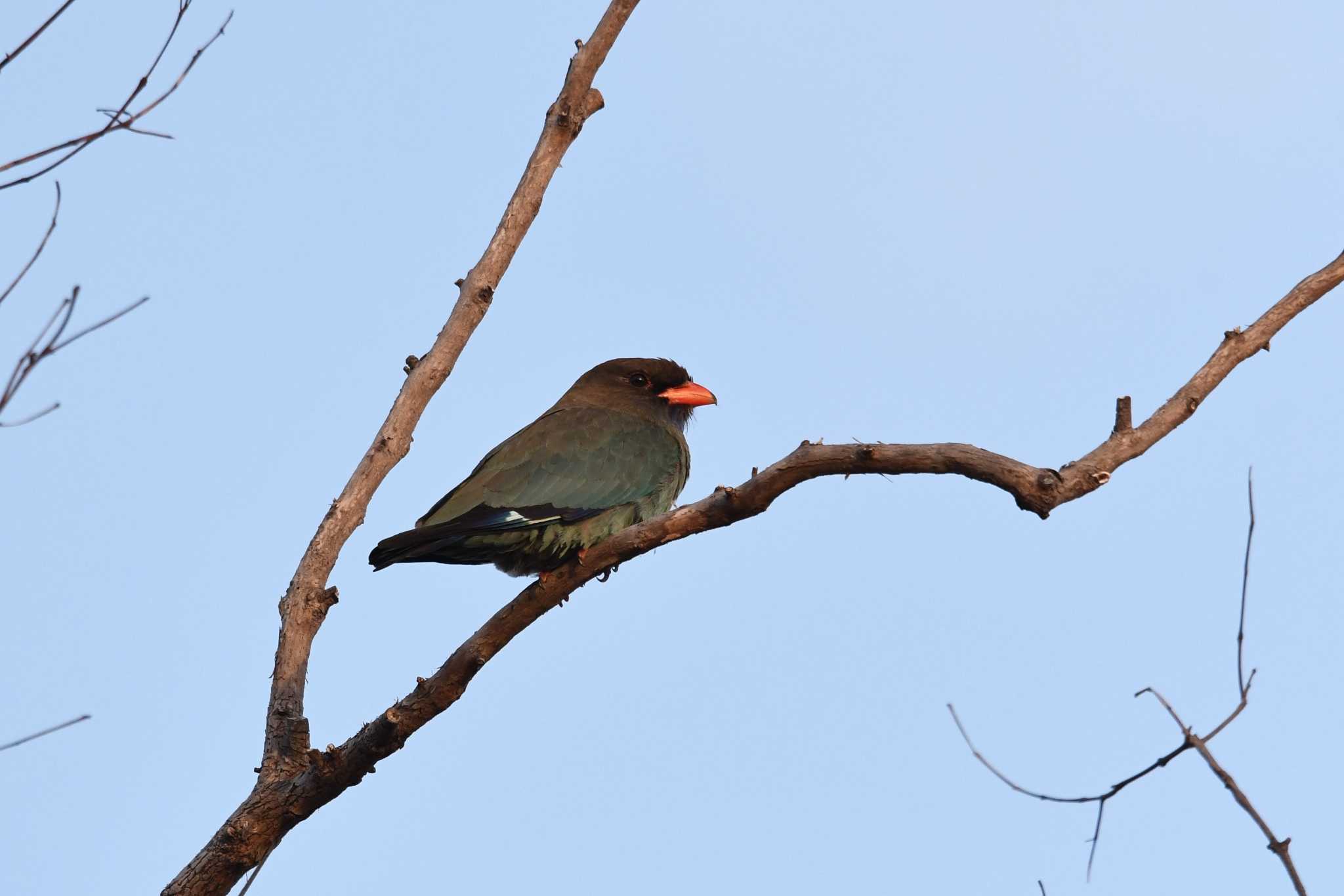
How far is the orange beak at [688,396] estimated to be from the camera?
28.3 feet

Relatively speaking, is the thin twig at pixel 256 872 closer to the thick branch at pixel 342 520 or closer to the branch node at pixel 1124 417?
the thick branch at pixel 342 520

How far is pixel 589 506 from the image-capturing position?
22.8ft

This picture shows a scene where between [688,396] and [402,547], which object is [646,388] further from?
[402,547]

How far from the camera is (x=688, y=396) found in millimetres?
8641

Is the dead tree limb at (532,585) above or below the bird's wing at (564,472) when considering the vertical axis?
below

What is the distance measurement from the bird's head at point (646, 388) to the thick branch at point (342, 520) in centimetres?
265

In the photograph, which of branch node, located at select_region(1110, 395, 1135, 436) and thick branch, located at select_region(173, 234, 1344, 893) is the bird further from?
branch node, located at select_region(1110, 395, 1135, 436)

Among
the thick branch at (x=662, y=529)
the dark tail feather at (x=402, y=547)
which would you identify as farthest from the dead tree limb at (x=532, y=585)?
the dark tail feather at (x=402, y=547)

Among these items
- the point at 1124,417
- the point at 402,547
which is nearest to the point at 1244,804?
the point at 1124,417

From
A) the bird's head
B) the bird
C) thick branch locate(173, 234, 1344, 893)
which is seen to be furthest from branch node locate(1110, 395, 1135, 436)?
the bird's head

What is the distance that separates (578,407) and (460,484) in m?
1.07

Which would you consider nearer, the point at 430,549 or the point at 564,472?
the point at 430,549

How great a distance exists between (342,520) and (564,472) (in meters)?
1.83

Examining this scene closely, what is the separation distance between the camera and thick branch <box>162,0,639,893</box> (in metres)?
4.85
